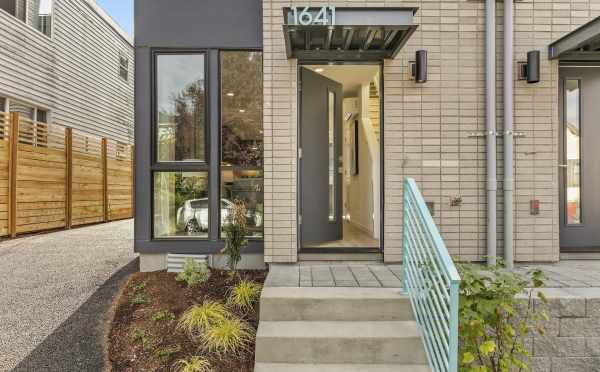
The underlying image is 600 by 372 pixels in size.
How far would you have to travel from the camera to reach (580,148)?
3965 mm

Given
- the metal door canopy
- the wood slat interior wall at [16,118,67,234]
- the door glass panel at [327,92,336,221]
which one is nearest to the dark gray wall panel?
the metal door canopy

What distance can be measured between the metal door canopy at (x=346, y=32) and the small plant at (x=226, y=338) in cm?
264

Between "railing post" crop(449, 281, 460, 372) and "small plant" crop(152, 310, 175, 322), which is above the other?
"railing post" crop(449, 281, 460, 372)

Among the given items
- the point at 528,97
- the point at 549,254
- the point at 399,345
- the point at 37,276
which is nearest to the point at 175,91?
the point at 37,276

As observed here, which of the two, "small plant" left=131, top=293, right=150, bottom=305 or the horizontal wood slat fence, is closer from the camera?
"small plant" left=131, top=293, right=150, bottom=305

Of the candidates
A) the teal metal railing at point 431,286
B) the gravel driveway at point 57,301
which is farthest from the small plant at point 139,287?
the teal metal railing at point 431,286

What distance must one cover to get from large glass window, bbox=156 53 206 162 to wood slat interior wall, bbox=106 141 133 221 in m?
6.63

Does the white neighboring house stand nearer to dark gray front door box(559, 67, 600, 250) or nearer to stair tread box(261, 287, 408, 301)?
stair tread box(261, 287, 408, 301)

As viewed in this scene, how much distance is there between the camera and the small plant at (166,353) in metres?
2.39

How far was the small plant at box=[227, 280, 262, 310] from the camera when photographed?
9.85ft

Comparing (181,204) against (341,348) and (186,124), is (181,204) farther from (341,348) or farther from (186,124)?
(341,348)

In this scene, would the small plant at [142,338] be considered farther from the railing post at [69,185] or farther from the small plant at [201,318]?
the railing post at [69,185]

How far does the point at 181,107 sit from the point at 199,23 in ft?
3.44

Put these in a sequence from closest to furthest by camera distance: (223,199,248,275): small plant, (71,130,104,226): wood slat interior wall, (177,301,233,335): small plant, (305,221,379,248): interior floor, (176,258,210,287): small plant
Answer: (177,301,233,335): small plant
(176,258,210,287): small plant
(223,199,248,275): small plant
(305,221,379,248): interior floor
(71,130,104,226): wood slat interior wall
